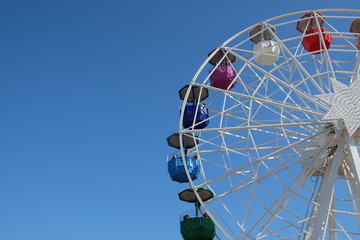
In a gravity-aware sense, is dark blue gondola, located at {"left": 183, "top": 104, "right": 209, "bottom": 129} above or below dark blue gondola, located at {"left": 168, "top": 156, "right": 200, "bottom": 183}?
above

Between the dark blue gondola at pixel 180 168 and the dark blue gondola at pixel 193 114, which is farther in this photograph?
the dark blue gondola at pixel 193 114

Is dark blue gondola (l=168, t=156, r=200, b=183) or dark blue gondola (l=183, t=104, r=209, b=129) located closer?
dark blue gondola (l=168, t=156, r=200, b=183)

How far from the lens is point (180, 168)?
54.4ft

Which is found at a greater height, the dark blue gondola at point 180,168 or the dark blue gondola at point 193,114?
the dark blue gondola at point 193,114

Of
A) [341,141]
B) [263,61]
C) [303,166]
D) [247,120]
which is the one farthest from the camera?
[263,61]

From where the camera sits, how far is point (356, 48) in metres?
15.6

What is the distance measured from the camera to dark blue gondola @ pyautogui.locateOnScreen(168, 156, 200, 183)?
16.0 meters

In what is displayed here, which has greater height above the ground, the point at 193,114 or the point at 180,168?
the point at 193,114

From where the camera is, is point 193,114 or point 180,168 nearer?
point 180,168

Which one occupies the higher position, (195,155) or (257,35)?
(257,35)

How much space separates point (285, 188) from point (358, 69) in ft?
13.4

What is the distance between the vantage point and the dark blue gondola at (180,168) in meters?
16.0

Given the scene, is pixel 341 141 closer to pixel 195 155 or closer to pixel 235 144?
pixel 235 144

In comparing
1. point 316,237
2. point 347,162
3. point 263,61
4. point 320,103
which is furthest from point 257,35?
point 316,237
